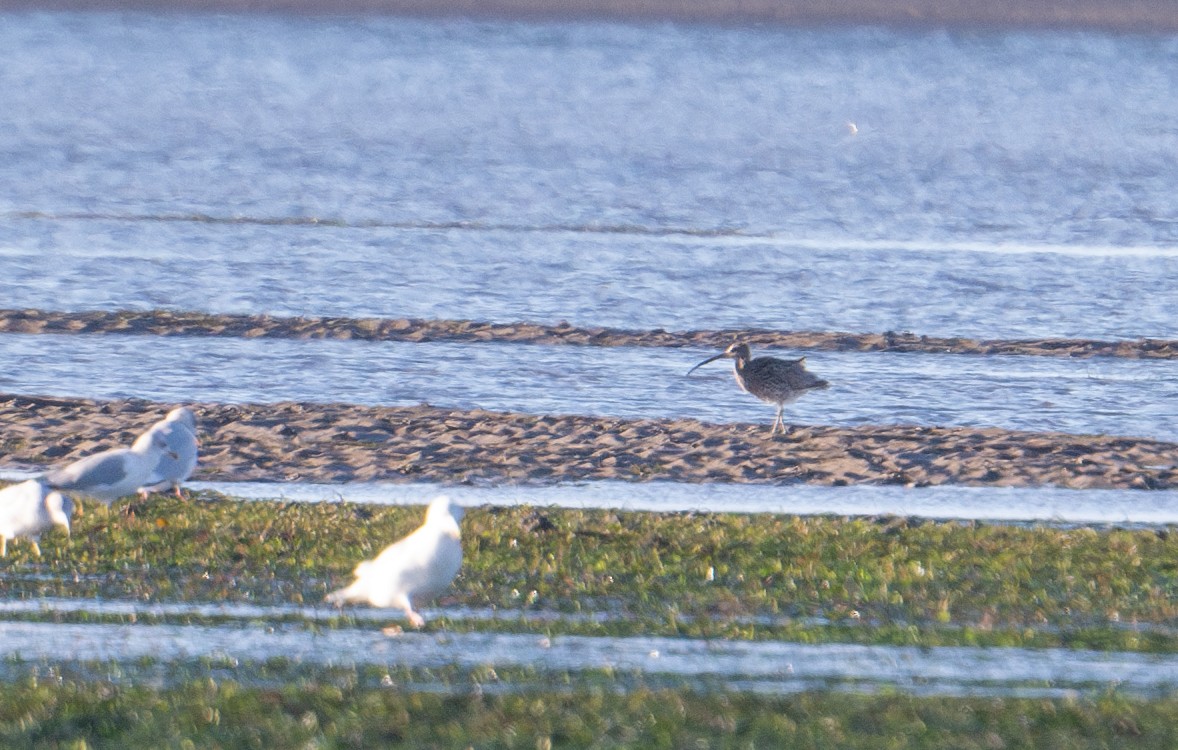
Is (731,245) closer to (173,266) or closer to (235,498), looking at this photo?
(173,266)

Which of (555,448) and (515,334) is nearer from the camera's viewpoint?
(555,448)

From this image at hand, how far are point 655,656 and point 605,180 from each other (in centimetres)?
2430

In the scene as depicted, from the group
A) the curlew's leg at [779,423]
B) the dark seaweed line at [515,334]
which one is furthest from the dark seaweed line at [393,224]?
the curlew's leg at [779,423]

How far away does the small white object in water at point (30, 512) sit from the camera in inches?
355

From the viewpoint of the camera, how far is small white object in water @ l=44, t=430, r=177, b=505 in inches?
383

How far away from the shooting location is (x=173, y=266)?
798 inches

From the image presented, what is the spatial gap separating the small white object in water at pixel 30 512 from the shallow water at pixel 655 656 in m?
1.32

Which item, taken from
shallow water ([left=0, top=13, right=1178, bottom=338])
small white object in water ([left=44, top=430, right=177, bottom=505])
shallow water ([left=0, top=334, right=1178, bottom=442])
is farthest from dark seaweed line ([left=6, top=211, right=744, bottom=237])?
small white object in water ([left=44, top=430, right=177, bottom=505])

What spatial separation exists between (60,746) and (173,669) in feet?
3.09

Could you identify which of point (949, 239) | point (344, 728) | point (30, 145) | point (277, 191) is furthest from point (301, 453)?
point (30, 145)

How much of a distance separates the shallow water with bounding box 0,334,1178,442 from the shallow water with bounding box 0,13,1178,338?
1.70 m

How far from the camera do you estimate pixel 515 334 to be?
16.5 metres

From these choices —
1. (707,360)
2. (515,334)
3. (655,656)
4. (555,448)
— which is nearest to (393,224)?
(515,334)

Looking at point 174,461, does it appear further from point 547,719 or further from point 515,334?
point 515,334
